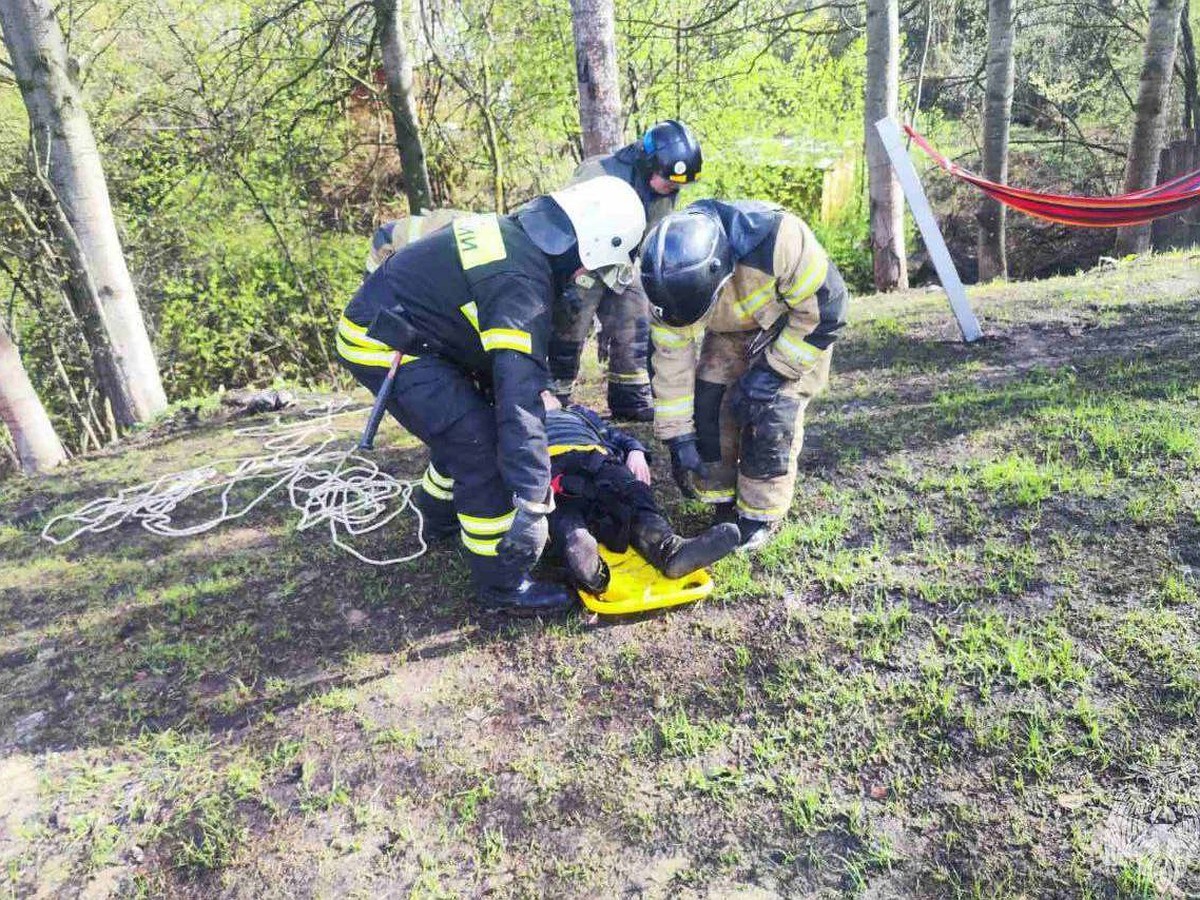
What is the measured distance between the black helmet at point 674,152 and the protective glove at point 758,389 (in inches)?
54.1

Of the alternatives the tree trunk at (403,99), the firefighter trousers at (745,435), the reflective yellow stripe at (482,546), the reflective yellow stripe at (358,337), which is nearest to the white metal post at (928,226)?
the firefighter trousers at (745,435)

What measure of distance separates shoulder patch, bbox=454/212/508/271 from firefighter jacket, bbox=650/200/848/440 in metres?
0.82

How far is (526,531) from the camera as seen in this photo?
3004 millimetres

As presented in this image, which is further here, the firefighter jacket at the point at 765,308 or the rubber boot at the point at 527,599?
the rubber boot at the point at 527,599

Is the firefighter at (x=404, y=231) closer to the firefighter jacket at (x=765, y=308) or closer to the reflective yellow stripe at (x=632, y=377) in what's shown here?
the reflective yellow stripe at (x=632, y=377)


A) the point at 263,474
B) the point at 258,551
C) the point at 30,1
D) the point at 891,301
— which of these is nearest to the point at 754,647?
the point at 258,551

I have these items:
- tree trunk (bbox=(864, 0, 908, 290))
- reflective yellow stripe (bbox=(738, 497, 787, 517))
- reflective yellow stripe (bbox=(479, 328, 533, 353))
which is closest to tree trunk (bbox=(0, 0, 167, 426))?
reflective yellow stripe (bbox=(479, 328, 533, 353))

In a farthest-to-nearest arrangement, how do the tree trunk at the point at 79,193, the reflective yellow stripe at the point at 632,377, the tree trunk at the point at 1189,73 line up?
the tree trunk at the point at 1189,73
the tree trunk at the point at 79,193
the reflective yellow stripe at the point at 632,377

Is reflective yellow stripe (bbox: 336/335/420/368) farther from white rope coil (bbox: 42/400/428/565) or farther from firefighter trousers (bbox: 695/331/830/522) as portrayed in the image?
firefighter trousers (bbox: 695/331/830/522)

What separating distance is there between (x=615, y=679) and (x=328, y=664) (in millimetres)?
1256

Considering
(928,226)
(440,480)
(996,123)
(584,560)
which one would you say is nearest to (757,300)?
(584,560)

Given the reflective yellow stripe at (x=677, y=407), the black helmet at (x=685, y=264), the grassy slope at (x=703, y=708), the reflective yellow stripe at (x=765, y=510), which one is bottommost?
the grassy slope at (x=703, y=708)

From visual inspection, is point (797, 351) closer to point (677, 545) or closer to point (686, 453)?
point (686, 453)

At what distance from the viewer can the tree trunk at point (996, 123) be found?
345 inches
